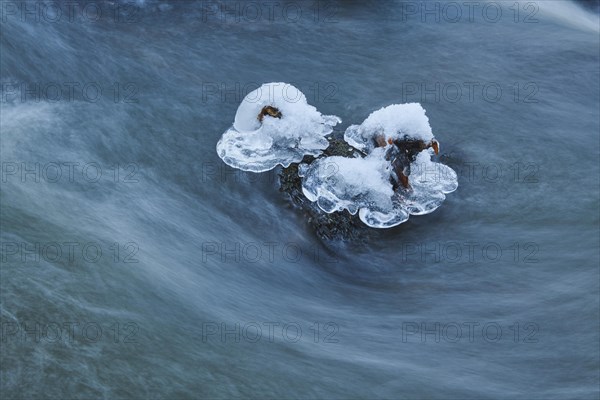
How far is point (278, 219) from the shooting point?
20.7 ft

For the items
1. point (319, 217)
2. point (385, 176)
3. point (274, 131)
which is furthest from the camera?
point (274, 131)

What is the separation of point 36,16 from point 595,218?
6359 millimetres

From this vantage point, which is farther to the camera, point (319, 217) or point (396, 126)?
point (396, 126)

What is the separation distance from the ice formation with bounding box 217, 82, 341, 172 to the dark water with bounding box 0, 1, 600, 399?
0.65 feet

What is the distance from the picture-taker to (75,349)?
4.30 m

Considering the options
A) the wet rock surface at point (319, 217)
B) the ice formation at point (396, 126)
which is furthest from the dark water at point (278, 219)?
the ice formation at point (396, 126)

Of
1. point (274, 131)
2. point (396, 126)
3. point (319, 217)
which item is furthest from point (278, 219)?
point (396, 126)

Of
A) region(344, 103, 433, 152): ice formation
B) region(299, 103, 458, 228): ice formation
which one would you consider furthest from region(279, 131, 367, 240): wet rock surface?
region(344, 103, 433, 152): ice formation

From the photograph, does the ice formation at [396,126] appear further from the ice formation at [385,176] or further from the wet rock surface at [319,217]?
the wet rock surface at [319,217]

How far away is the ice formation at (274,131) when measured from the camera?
669 cm

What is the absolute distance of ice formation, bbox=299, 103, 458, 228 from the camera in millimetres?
6305

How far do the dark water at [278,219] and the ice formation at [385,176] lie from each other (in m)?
0.16

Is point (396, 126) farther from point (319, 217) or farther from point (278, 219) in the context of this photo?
point (278, 219)

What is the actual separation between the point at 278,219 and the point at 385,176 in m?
1.00
